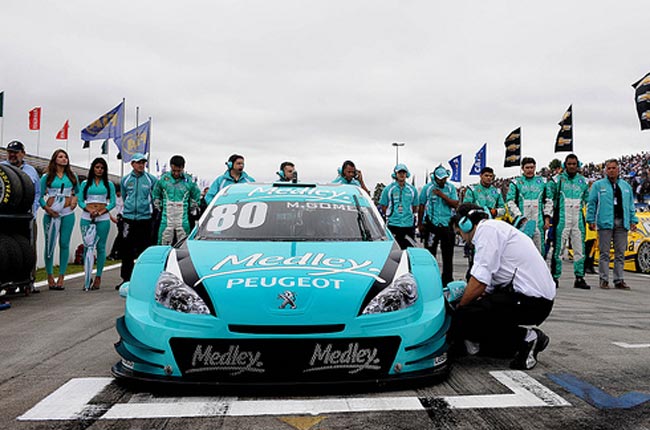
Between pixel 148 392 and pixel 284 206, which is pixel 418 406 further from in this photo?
pixel 284 206

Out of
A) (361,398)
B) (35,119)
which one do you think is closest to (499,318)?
(361,398)

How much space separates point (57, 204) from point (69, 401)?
6.05m

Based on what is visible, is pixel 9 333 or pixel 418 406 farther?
pixel 9 333

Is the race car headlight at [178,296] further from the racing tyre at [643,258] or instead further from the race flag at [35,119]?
the race flag at [35,119]

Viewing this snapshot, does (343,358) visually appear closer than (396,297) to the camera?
Yes

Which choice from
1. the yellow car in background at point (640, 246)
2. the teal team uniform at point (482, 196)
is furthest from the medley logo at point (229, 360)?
the yellow car in background at point (640, 246)

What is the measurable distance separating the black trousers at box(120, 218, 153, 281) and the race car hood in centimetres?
494

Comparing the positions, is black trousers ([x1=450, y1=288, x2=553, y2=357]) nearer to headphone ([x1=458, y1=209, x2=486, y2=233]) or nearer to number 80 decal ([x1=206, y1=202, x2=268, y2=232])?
headphone ([x1=458, y1=209, x2=486, y2=233])

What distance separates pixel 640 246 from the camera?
12570 mm

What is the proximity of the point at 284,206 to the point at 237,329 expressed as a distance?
1.86 meters

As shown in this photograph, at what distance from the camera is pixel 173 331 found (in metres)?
3.46

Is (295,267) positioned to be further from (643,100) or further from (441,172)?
(643,100)

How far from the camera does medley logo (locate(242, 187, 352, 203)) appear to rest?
5.34 m

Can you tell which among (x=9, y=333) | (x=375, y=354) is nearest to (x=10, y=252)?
(x=9, y=333)
